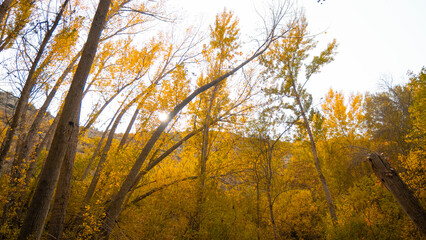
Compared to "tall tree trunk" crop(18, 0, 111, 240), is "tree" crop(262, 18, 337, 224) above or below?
above

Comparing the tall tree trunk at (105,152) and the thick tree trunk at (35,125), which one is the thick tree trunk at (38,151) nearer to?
the thick tree trunk at (35,125)

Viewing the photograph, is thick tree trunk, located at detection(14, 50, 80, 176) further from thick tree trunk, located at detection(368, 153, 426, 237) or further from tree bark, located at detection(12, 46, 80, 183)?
thick tree trunk, located at detection(368, 153, 426, 237)

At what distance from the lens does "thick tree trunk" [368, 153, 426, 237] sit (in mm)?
2725

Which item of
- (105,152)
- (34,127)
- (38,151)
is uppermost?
(34,127)

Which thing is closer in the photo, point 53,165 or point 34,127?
point 53,165

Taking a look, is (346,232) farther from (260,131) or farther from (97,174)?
(97,174)

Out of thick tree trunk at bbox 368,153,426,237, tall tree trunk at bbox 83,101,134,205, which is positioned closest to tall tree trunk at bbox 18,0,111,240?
thick tree trunk at bbox 368,153,426,237

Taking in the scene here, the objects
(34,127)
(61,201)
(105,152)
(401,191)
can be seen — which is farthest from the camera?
(105,152)

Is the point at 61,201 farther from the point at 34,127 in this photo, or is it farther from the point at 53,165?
the point at 34,127

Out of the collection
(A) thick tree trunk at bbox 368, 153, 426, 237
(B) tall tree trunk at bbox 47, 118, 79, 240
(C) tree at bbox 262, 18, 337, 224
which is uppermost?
(C) tree at bbox 262, 18, 337, 224

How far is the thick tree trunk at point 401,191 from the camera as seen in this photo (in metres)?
2.72

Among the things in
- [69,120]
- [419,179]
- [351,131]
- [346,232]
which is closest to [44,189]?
[69,120]

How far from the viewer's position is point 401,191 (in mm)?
2842

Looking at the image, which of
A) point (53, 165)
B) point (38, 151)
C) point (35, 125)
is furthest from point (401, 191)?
point (38, 151)
